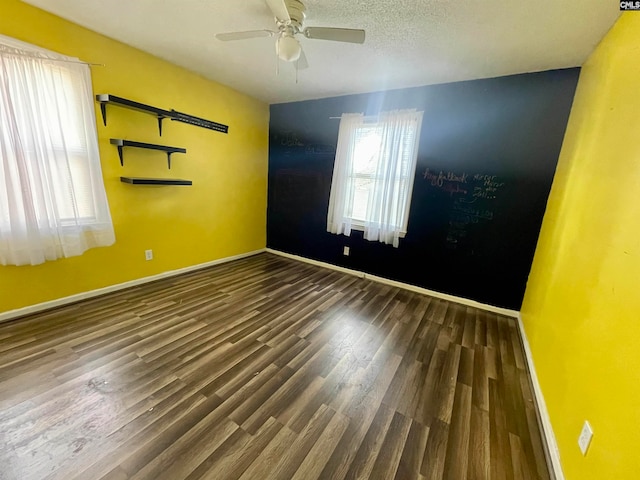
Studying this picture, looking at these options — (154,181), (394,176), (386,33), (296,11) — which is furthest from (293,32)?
(154,181)

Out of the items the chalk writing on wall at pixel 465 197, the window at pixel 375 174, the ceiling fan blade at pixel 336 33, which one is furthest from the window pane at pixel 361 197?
the ceiling fan blade at pixel 336 33

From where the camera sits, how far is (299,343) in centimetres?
211

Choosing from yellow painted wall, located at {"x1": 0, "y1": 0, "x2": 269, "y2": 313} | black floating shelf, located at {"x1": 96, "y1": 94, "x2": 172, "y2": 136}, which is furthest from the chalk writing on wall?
black floating shelf, located at {"x1": 96, "y1": 94, "x2": 172, "y2": 136}

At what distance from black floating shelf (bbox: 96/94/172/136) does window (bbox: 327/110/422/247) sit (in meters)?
2.14

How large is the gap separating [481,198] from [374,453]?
2.63 metres

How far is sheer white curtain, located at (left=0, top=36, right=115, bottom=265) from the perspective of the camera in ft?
6.23

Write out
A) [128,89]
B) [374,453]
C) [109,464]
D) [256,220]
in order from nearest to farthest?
[109,464] < [374,453] < [128,89] < [256,220]

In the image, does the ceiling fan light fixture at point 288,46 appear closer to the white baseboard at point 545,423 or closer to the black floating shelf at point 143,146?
the black floating shelf at point 143,146

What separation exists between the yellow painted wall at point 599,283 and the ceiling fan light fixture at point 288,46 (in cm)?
183

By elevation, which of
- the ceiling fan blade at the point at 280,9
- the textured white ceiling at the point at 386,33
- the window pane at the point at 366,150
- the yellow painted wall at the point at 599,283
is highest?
the textured white ceiling at the point at 386,33

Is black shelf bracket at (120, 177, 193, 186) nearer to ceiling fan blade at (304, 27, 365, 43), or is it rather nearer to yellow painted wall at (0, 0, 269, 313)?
yellow painted wall at (0, 0, 269, 313)

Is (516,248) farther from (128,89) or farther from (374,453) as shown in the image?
(128,89)

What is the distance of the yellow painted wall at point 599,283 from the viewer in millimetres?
934

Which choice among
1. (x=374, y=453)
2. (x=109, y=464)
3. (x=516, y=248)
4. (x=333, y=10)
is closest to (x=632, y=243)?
(x=374, y=453)
